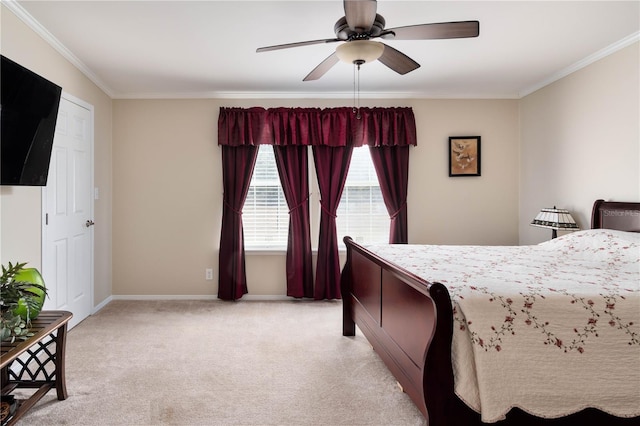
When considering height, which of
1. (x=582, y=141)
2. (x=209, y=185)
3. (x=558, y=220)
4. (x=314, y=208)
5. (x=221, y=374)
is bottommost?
(x=221, y=374)

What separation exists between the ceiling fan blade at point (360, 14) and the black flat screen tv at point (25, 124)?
6.68ft

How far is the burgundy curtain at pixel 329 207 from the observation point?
4.54 metres

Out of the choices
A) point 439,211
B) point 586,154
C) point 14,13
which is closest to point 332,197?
point 439,211

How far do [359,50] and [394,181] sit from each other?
8.14 feet

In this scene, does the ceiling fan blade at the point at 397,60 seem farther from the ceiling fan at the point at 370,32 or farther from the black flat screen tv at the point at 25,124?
the black flat screen tv at the point at 25,124

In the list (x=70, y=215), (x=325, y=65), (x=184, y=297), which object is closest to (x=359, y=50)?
(x=325, y=65)

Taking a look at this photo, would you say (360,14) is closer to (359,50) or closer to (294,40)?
(359,50)

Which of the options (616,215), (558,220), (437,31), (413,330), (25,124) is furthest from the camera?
(558,220)

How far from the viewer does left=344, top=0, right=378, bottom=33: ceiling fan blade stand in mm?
1923

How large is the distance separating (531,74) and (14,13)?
4431 millimetres

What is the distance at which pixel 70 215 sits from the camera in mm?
3527

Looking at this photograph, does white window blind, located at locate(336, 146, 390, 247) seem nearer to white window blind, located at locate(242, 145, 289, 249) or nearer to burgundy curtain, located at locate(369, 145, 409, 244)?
burgundy curtain, located at locate(369, 145, 409, 244)

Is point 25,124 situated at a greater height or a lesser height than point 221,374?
greater

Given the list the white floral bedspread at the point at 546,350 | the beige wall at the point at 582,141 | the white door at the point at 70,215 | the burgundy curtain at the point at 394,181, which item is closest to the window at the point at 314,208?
the burgundy curtain at the point at 394,181
